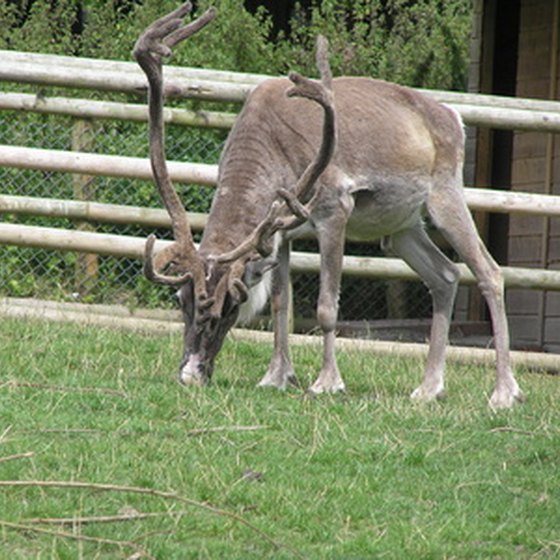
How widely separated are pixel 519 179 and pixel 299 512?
28.3 feet

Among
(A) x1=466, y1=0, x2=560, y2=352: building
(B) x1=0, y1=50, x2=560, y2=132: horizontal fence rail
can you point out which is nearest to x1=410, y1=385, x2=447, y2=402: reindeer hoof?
(B) x1=0, y1=50, x2=560, y2=132: horizontal fence rail

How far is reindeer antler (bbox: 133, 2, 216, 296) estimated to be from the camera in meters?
7.72

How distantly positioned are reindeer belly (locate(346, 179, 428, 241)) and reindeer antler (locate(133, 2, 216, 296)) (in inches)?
41.1

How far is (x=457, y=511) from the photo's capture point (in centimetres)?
559

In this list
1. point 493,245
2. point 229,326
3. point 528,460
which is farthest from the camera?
point 493,245

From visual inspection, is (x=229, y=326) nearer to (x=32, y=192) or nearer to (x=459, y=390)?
(x=459, y=390)

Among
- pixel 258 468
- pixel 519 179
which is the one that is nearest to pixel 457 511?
pixel 258 468

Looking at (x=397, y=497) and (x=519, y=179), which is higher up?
(x=397, y=497)

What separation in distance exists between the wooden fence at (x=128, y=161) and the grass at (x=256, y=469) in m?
2.14

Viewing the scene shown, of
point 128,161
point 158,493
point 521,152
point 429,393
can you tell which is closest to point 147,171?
point 128,161

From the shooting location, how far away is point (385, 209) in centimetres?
850

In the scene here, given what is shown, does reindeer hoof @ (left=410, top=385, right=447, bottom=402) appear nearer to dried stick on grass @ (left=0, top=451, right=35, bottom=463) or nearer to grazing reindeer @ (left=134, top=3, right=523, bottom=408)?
grazing reindeer @ (left=134, top=3, right=523, bottom=408)

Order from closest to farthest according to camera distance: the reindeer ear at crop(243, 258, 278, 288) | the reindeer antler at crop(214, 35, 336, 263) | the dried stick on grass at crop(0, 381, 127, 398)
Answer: the dried stick on grass at crop(0, 381, 127, 398) < the reindeer antler at crop(214, 35, 336, 263) < the reindeer ear at crop(243, 258, 278, 288)

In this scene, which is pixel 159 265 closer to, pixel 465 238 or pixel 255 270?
pixel 255 270
